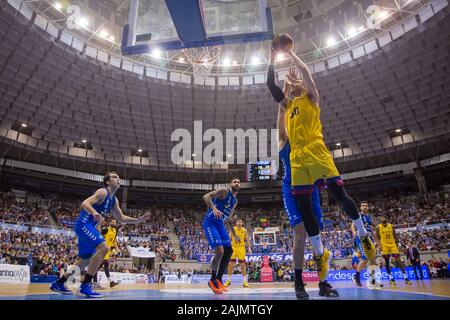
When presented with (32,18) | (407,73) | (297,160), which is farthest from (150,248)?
(297,160)

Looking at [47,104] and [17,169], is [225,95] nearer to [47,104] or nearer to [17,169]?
[47,104]

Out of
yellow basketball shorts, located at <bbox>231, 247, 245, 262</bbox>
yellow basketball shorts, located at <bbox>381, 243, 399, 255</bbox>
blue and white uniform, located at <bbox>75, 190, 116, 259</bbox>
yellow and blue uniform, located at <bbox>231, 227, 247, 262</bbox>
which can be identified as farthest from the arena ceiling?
blue and white uniform, located at <bbox>75, 190, 116, 259</bbox>

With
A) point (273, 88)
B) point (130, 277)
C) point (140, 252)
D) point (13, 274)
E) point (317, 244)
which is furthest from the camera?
point (140, 252)

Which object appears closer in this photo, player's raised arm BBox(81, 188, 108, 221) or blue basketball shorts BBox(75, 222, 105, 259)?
player's raised arm BBox(81, 188, 108, 221)

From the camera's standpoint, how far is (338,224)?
32781 millimetres

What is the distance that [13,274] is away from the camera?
15.8 m

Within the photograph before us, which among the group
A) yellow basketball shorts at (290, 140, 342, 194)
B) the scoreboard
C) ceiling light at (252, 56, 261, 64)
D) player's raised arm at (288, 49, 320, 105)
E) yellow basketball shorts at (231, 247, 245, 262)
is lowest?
yellow basketball shorts at (231, 247, 245, 262)

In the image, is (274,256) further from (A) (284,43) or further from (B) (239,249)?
(A) (284,43)

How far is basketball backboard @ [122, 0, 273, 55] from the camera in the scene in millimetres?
8539

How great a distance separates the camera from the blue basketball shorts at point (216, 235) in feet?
22.8

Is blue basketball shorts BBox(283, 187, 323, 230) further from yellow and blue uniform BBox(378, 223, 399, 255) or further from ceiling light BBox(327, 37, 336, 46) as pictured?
ceiling light BBox(327, 37, 336, 46)

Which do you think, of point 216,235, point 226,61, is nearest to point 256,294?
point 216,235

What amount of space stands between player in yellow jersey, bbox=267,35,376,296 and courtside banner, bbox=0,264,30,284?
15.8 meters

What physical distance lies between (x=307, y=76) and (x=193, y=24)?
18.0 feet
